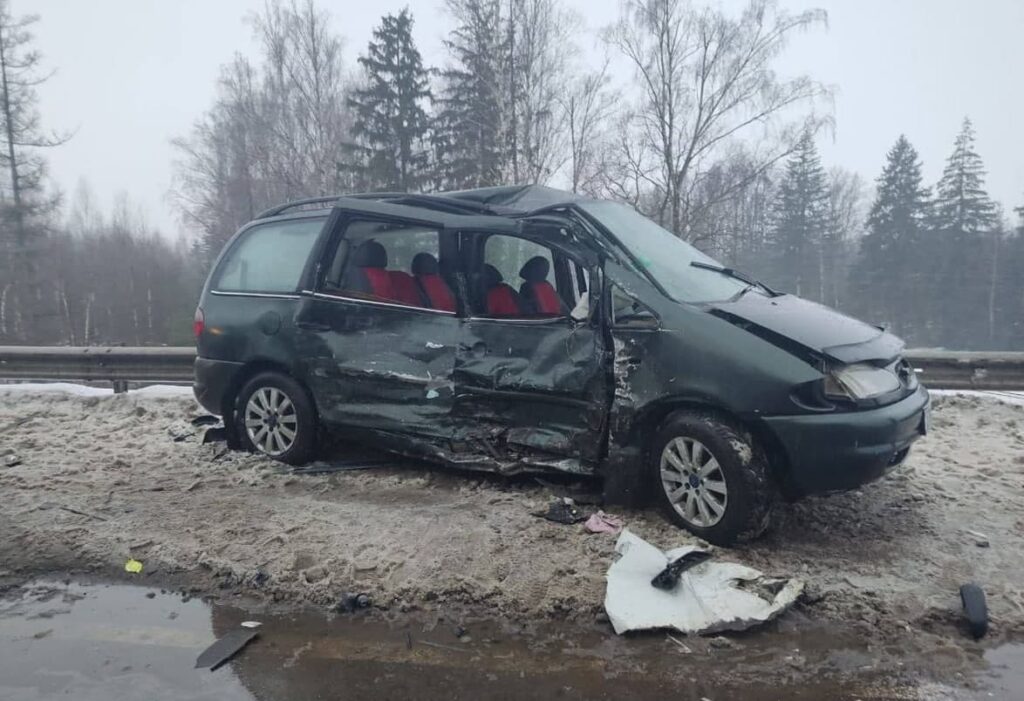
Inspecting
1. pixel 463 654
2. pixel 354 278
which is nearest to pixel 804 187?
pixel 354 278

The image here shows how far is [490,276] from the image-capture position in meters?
4.92

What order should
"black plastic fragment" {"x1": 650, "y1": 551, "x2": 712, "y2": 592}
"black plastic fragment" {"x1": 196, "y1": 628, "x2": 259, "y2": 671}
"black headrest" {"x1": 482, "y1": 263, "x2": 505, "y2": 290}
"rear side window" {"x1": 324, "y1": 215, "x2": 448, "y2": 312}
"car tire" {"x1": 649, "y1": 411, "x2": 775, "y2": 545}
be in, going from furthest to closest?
1. "rear side window" {"x1": 324, "y1": 215, "x2": 448, "y2": 312}
2. "black headrest" {"x1": 482, "y1": 263, "x2": 505, "y2": 290}
3. "car tire" {"x1": 649, "y1": 411, "x2": 775, "y2": 545}
4. "black plastic fragment" {"x1": 650, "y1": 551, "x2": 712, "y2": 592}
5. "black plastic fragment" {"x1": 196, "y1": 628, "x2": 259, "y2": 671}

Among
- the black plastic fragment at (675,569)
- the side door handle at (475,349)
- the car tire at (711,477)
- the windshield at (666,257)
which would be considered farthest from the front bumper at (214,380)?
the black plastic fragment at (675,569)

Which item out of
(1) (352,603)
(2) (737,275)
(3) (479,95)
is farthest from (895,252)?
(1) (352,603)

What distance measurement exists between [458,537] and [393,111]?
22.5 meters

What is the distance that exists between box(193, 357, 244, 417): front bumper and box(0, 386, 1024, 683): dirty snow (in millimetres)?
440

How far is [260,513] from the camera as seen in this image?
4.66 meters

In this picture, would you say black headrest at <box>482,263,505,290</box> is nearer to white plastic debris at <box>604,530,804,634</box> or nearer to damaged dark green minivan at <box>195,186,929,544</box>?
damaged dark green minivan at <box>195,186,929,544</box>

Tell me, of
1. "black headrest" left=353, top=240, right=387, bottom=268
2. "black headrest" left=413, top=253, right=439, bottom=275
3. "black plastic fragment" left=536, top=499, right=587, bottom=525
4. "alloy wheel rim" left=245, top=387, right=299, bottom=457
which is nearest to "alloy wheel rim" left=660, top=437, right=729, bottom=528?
"black plastic fragment" left=536, top=499, right=587, bottom=525

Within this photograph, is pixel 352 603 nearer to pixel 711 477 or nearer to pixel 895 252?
pixel 711 477

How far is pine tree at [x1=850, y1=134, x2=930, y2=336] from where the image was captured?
63.6 ft

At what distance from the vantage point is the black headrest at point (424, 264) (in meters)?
5.05

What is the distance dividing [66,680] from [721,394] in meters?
3.28

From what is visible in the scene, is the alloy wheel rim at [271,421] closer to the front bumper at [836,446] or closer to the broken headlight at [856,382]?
the front bumper at [836,446]
